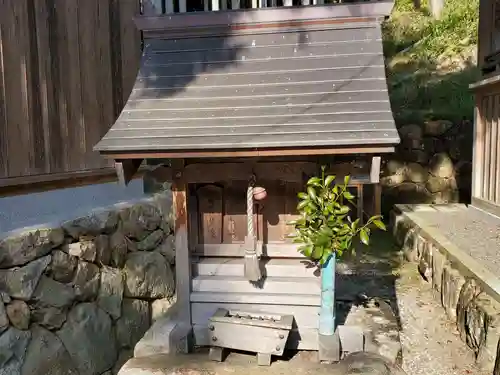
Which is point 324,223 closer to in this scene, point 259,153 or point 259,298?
point 259,153

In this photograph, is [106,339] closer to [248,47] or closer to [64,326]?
[64,326]

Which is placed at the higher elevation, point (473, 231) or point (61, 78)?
point (61, 78)

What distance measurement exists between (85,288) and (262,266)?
2089 mm

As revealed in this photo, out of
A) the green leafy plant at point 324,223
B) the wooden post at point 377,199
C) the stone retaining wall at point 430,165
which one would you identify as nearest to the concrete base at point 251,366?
the green leafy plant at point 324,223

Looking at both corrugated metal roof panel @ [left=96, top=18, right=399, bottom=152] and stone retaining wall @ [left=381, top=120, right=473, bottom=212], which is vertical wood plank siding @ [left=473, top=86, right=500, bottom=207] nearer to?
stone retaining wall @ [left=381, top=120, right=473, bottom=212]

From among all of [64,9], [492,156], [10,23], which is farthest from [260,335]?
[492,156]

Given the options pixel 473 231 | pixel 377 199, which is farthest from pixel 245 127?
pixel 377 199

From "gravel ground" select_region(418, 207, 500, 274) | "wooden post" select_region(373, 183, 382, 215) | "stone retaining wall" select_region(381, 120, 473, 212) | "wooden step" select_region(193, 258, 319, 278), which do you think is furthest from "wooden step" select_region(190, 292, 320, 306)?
"stone retaining wall" select_region(381, 120, 473, 212)

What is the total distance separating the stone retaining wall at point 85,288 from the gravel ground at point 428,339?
122 inches

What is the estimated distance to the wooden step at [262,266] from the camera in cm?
401

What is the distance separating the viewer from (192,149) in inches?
133

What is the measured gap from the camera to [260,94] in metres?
3.80

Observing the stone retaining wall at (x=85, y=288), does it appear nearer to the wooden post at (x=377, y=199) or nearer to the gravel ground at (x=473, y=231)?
the gravel ground at (x=473, y=231)

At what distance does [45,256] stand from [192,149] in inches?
80.1
